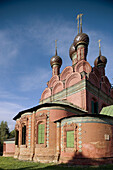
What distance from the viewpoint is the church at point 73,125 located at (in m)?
10.6

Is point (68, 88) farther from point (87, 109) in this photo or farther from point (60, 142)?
point (60, 142)

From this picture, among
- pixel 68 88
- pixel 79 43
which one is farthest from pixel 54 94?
pixel 79 43

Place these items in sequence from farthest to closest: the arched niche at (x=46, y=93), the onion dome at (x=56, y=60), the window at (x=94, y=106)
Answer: the onion dome at (x=56, y=60), the arched niche at (x=46, y=93), the window at (x=94, y=106)

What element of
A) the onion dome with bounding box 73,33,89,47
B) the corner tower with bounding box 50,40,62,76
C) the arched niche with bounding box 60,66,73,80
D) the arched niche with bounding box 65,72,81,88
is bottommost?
the arched niche with bounding box 65,72,81,88

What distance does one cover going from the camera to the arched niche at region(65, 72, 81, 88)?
16939 millimetres

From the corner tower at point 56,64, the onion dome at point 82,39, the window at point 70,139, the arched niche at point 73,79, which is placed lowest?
the window at point 70,139

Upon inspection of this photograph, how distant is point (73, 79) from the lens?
1756 cm

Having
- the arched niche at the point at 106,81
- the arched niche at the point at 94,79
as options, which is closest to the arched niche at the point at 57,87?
the arched niche at the point at 94,79

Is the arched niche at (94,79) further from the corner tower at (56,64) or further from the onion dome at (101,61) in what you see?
the corner tower at (56,64)

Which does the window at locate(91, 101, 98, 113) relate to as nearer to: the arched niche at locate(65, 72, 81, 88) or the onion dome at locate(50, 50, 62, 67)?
the arched niche at locate(65, 72, 81, 88)

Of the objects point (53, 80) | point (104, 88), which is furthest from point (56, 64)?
point (104, 88)

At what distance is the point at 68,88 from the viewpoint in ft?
57.8

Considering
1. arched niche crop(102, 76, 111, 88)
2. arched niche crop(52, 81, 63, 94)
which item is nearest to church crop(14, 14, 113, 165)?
arched niche crop(52, 81, 63, 94)

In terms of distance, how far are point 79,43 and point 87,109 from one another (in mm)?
8516
